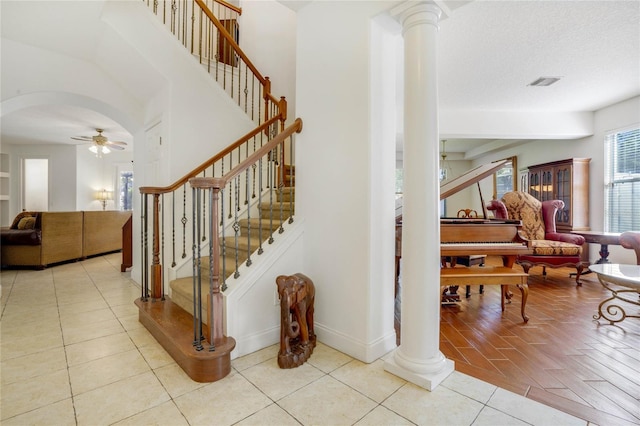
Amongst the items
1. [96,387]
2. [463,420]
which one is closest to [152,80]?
[96,387]

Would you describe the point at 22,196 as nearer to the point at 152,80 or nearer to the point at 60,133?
the point at 60,133

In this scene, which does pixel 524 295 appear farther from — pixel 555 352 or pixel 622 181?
pixel 622 181

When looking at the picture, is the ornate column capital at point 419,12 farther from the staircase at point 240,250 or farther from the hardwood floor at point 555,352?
the hardwood floor at point 555,352

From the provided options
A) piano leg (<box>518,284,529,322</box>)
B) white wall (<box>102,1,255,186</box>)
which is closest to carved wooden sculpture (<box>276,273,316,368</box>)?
piano leg (<box>518,284,529,322</box>)

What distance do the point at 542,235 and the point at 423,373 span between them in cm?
449

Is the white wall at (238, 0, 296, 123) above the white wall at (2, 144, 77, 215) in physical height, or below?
above

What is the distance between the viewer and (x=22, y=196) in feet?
26.0

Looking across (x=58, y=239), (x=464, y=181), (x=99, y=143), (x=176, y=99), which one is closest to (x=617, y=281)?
(x=464, y=181)

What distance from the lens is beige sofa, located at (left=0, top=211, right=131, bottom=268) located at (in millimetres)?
4828

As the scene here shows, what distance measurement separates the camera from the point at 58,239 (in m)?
5.15

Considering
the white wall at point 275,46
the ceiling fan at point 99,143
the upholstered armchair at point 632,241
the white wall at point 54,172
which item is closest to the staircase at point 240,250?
the white wall at point 275,46

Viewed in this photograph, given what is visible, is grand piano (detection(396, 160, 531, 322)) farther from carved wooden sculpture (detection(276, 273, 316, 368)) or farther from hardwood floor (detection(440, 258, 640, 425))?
carved wooden sculpture (detection(276, 273, 316, 368))

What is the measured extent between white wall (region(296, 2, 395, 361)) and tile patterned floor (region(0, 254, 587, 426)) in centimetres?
32

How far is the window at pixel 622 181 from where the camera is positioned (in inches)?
188
